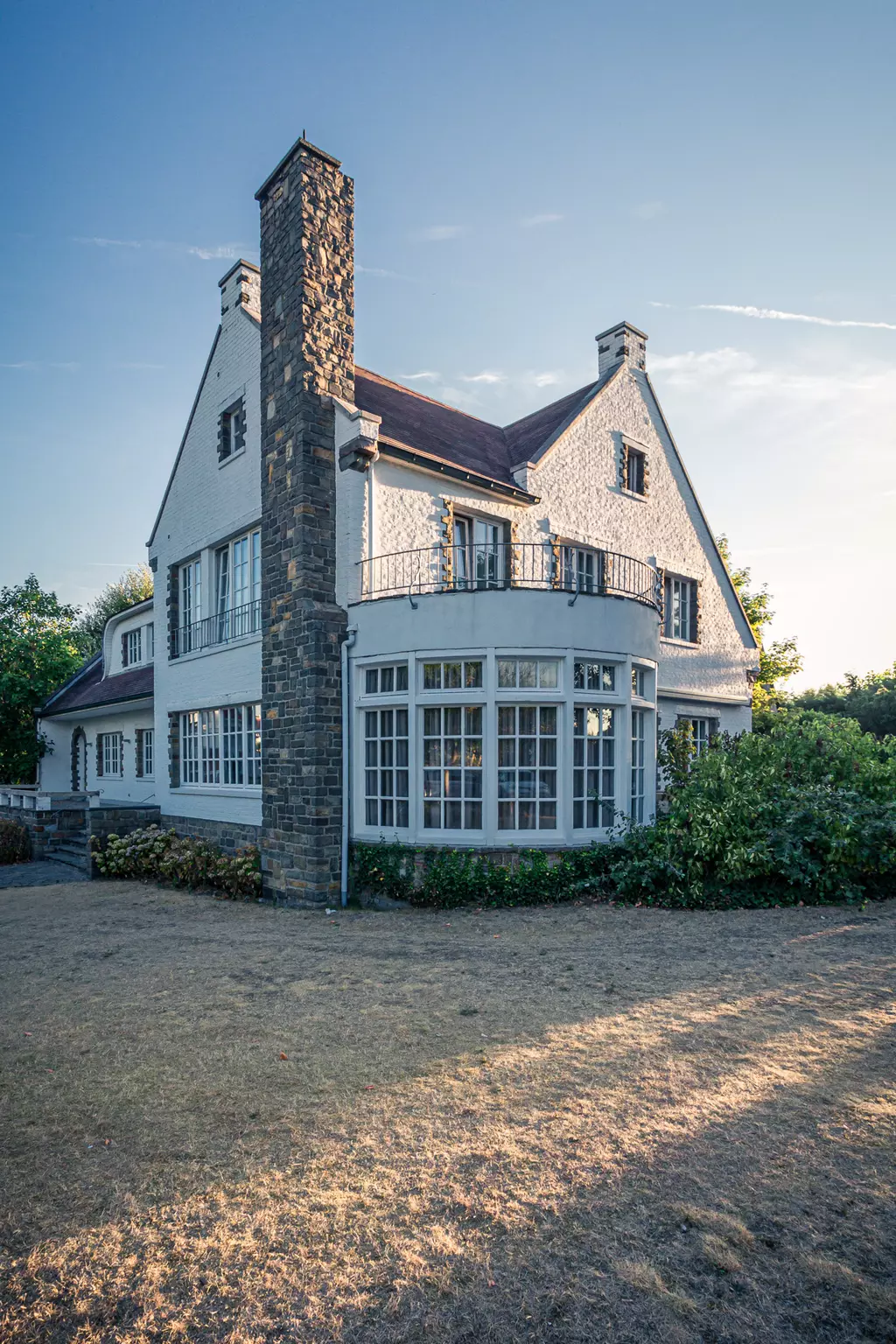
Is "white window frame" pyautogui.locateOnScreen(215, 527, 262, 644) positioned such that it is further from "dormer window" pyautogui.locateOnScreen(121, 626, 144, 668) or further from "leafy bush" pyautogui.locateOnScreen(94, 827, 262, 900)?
"dormer window" pyautogui.locateOnScreen(121, 626, 144, 668)

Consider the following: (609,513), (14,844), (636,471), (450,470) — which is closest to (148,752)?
(14,844)

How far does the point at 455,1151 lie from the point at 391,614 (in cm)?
744

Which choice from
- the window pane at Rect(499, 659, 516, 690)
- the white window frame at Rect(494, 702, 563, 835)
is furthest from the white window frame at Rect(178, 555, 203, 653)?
the white window frame at Rect(494, 702, 563, 835)

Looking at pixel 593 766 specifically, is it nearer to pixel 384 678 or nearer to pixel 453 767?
pixel 453 767

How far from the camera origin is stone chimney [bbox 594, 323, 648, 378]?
17500mm

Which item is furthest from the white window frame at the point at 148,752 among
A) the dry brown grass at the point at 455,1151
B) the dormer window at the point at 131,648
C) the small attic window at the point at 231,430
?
the dry brown grass at the point at 455,1151

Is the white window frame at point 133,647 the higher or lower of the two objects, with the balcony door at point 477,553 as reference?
lower

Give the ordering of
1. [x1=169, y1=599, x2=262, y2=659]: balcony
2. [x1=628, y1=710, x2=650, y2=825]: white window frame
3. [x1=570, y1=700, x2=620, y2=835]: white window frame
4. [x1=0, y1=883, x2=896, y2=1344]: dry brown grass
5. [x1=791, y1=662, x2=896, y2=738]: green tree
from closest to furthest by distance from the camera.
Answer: [x1=0, y1=883, x2=896, y2=1344]: dry brown grass → [x1=570, y1=700, x2=620, y2=835]: white window frame → [x1=628, y1=710, x2=650, y2=825]: white window frame → [x1=169, y1=599, x2=262, y2=659]: balcony → [x1=791, y1=662, x2=896, y2=738]: green tree

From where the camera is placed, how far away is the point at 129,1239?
3143mm

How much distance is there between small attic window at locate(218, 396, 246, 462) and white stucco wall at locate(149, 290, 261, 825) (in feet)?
0.44

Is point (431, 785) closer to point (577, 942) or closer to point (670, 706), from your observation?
point (577, 942)

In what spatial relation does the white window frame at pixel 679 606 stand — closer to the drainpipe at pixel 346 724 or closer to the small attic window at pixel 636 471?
the small attic window at pixel 636 471

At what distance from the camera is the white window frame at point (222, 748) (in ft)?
42.3

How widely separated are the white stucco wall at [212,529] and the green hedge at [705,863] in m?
3.84
